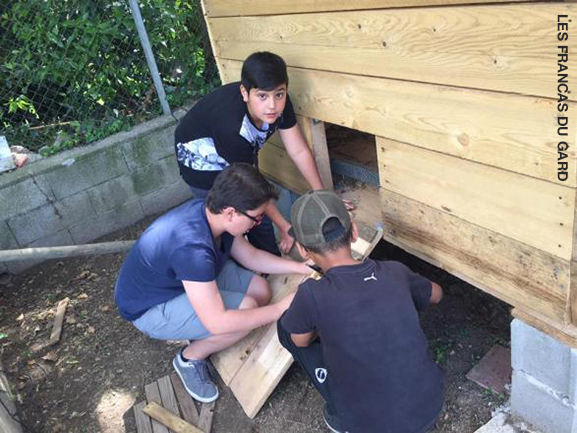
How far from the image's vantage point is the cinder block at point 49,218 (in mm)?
4148

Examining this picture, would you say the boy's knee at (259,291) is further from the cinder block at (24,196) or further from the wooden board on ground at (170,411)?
the cinder block at (24,196)

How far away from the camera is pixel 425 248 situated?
2393 mm

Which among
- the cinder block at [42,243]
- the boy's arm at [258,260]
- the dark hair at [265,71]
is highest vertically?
the dark hair at [265,71]

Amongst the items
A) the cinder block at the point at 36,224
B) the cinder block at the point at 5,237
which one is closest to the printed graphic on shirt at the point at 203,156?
the cinder block at the point at 36,224

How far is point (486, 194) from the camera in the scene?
74.8 inches

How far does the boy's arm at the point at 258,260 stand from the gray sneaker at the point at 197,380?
1.91ft

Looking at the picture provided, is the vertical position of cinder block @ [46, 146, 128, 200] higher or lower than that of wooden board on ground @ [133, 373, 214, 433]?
higher

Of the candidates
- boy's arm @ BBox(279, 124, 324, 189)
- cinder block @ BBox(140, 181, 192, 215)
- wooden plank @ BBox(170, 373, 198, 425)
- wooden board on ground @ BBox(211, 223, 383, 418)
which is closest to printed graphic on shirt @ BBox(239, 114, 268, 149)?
boy's arm @ BBox(279, 124, 324, 189)

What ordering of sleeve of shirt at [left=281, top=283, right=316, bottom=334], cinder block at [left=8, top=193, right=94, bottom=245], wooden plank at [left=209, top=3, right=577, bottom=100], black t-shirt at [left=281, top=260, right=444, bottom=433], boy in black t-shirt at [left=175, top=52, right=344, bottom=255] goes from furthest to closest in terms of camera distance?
cinder block at [left=8, top=193, right=94, bottom=245] → boy in black t-shirt at [left=175, top=52, right=344, bottom=255] → sleeve of shirt at [left=281, top=283, right=316, bottom=334] → black t-shirt at [left=281, top=260, right=444, bottom=433] → wooden plank at [left=209, top=3, right=577, bottom=100]

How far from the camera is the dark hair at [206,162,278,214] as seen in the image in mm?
2174

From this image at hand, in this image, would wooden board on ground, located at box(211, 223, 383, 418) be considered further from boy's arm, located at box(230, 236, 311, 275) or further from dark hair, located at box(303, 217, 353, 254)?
dark hair, located at box(303, 217, 353, 254)

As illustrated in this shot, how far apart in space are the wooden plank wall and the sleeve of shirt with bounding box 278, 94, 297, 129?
17 cm

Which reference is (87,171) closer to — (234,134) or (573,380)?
(234,134)

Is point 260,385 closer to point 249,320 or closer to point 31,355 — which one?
point 249,320
